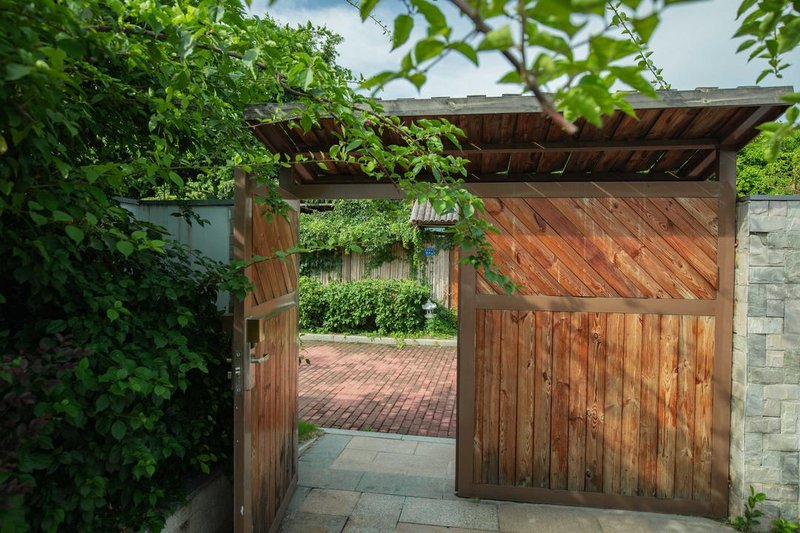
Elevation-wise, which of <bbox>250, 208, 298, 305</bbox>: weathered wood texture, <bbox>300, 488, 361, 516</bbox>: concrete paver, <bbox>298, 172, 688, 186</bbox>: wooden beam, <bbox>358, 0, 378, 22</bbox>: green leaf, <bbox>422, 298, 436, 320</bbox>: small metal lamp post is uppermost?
<bbox>298, 172, 688, 186</bbox>: wooden beam

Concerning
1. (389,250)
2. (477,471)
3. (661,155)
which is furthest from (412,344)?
(661,155)

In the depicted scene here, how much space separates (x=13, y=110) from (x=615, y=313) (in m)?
3.28

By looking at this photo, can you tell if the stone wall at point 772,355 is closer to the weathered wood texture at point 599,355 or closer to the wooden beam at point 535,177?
the weathered wood texture at point 599,355

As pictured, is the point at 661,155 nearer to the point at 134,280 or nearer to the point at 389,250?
the point at 134,280

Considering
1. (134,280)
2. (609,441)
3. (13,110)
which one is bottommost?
(609,441)

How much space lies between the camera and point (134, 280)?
7.96ft

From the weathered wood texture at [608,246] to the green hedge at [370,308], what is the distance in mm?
6847

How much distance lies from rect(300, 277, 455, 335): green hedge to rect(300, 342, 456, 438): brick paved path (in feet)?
2.76

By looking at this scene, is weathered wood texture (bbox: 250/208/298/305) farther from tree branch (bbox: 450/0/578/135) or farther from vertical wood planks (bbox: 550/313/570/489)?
tree branch (bbox: 450/0/578/135)

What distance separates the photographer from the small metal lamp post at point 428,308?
405 inches

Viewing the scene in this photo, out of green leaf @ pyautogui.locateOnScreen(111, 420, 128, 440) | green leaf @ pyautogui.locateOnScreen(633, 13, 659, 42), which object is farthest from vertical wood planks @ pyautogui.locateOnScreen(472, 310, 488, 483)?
green leaf @ pyautogui.locateOnScreen(633, 13, 659, 42)

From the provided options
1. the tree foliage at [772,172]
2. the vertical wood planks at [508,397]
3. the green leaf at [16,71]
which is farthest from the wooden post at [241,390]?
the tree foliage at [772,172]

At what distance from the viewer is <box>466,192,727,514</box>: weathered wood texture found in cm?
318

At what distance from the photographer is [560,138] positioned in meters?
3.05
